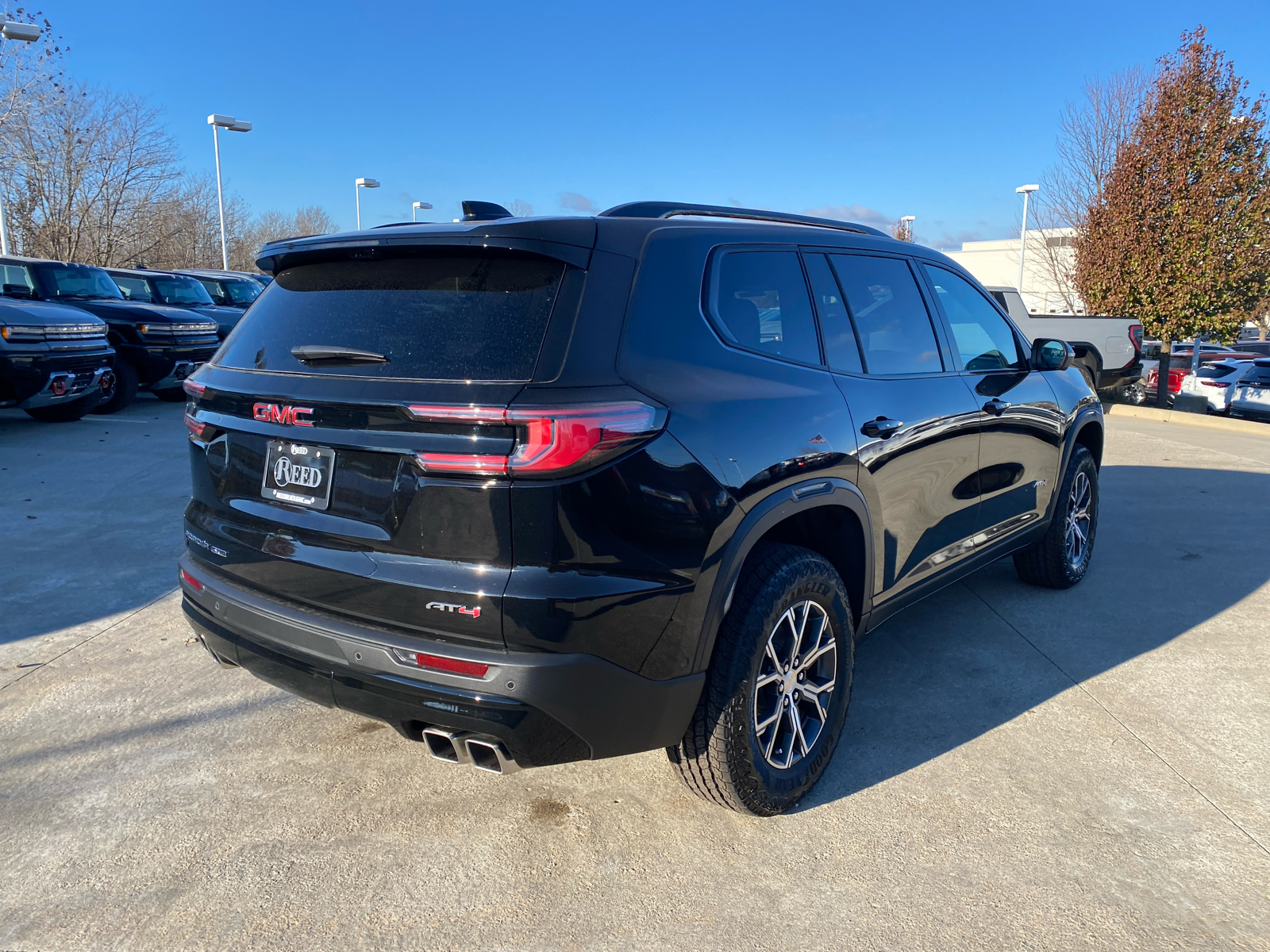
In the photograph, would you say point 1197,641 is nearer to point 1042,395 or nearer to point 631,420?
point 1042,395

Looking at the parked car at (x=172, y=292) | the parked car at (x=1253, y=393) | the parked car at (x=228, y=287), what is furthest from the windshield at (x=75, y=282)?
the parked car at (x=1253, y=393)

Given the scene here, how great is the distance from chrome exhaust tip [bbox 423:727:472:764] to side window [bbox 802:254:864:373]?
171 centimetres

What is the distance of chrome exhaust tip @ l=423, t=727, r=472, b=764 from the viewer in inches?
91.7

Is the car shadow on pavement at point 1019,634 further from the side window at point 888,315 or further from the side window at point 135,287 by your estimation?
the side window at point 135,287

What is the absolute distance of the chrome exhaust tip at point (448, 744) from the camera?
233 cm

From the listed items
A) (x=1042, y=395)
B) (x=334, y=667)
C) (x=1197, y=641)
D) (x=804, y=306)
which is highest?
(x=804, y=306)

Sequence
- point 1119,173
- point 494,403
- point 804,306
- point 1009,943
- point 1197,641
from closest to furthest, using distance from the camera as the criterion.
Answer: point 494,403 < point 1009,943 < point 804,306 < point 1197,641 < point 1119,173

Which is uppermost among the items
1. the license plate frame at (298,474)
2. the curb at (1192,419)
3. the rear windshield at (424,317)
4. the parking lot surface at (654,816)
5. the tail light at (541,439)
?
the rear windshield at (424,317)

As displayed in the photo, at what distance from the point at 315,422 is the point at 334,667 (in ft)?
2.15

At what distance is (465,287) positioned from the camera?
2.44 m

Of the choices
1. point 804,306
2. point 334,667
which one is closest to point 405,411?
point 334,667

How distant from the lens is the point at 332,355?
8.20 feet

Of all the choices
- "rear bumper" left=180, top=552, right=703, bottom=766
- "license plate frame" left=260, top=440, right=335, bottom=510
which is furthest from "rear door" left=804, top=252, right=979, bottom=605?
"license plate frame" left=260, top=440, right=335, bottom=510

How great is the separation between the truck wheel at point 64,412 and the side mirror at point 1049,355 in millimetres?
9918
